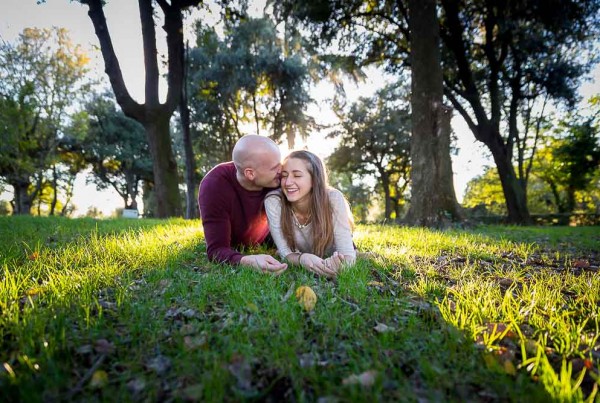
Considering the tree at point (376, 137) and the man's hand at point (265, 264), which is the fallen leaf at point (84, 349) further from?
the tree at point (376, 137)

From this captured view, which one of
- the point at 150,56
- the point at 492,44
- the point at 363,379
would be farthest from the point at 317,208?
the point at 492,44

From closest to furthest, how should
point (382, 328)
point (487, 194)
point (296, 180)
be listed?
point (382, 328)
point (296, 180)
point (487, 194)

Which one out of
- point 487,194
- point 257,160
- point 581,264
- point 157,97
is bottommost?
point 581,264

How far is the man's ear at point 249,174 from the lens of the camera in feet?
11.0

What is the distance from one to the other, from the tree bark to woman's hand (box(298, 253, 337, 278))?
8.41 m

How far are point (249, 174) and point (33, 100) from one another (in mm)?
24418

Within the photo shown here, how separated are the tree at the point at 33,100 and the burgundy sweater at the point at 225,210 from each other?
22728mm

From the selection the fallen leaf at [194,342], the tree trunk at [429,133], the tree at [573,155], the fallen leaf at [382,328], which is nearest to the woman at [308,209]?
the fallen leaf at [382,328]

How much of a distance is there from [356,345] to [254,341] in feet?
1.81

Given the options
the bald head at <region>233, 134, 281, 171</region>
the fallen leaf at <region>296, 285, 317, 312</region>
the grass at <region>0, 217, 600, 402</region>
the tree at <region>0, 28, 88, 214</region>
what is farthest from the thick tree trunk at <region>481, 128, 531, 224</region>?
the tree at <region>0, 28, 88, 214</region>

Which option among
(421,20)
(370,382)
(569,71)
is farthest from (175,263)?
(569,71)

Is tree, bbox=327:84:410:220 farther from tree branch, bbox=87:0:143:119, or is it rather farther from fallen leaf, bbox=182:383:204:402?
fallen leaf, bbox=182:383:204:402

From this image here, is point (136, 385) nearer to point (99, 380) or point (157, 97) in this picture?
point (99, 380)

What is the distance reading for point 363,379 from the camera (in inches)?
53.3
